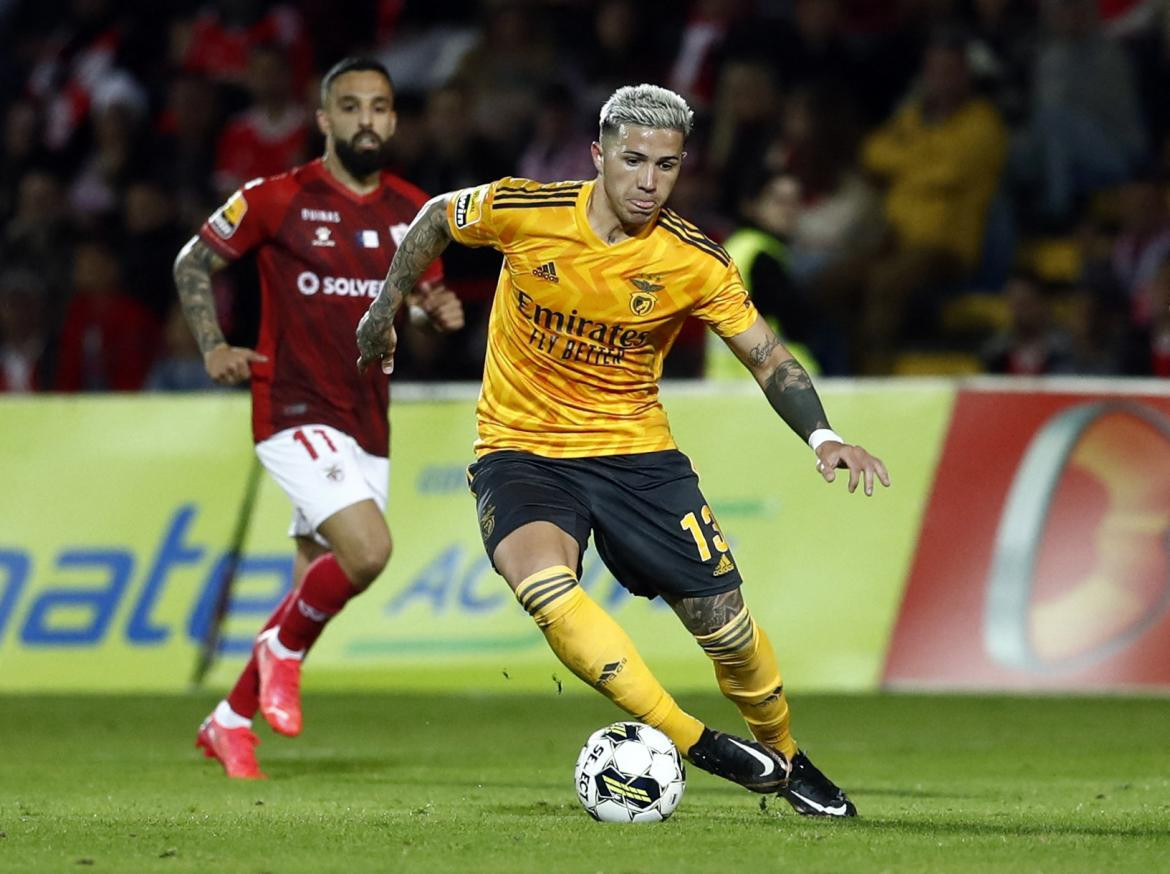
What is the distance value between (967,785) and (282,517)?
4926 mm

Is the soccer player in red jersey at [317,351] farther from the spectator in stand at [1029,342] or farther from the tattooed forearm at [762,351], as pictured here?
the spectator in stand at [1029,342]

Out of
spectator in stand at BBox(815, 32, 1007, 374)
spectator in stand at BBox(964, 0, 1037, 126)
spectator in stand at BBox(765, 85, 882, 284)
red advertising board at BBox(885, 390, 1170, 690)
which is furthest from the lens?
spectator in stand at BBox(964, 0, 1037, 126)

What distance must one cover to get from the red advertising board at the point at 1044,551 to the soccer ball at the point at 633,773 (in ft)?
16.8

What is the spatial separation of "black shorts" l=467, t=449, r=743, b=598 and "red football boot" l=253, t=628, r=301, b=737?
2078mm

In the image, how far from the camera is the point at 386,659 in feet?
38.7

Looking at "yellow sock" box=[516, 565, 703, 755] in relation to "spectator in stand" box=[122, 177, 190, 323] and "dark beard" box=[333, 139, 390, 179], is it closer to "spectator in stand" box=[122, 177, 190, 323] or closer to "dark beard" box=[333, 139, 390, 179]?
"dark beard" box=[333, 139, 390, 179]

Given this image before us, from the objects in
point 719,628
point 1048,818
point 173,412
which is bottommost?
Answer: point 173,412

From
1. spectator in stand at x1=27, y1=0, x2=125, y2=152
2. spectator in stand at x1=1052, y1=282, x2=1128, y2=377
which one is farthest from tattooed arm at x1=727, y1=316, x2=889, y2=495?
spectator in stand at x1=27, y1=0, x2=125, y2=152

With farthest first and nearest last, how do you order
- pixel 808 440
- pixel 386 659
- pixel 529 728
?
pixel 386 659 < pixel 529 728 < pixel 808 440

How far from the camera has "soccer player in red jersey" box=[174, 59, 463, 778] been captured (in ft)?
28.8

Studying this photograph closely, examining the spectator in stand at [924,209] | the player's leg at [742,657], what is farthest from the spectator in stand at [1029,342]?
the player's leg at [742,657]

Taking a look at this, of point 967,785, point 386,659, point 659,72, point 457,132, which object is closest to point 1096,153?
point 659,72

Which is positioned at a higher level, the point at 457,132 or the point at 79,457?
the point at 457,132

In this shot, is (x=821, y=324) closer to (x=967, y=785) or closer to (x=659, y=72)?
(x=659, y=72)
